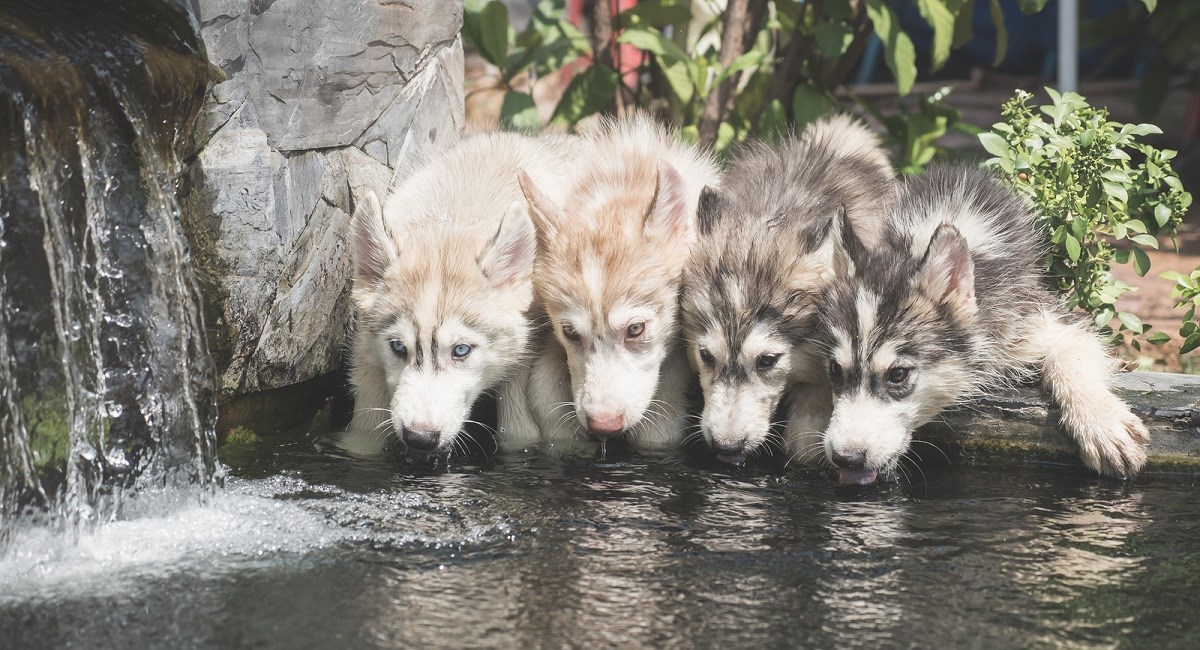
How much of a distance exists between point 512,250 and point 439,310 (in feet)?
1.48

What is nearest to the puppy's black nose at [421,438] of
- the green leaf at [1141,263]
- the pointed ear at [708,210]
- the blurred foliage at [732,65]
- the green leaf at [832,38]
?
the pointed ear at [708,210]

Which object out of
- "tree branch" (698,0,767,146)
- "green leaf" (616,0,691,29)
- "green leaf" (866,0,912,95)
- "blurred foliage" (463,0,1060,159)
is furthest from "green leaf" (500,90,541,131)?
"green leaf" (866,0,912,95)

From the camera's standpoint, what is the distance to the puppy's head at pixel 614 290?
577cm

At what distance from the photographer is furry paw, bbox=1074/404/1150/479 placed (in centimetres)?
544

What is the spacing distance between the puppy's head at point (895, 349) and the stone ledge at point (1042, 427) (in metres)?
0.40

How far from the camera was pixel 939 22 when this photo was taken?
26.0 feet

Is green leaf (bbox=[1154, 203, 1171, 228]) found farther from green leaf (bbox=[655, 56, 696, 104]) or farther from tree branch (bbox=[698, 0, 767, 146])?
green leaf (bbox=[655, 56, 696, 104])

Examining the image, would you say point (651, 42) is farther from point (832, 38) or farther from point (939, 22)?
point (939, 22)

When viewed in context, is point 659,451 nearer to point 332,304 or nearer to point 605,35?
point 332,304

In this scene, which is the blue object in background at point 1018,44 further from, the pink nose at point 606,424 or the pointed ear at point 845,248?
the pink nose at point 606,424

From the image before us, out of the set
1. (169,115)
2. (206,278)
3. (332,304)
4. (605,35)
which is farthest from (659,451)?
(605,35)

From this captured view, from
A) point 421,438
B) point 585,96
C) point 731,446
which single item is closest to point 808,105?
point 585,96

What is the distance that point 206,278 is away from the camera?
579 cm

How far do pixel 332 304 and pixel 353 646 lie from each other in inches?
117
